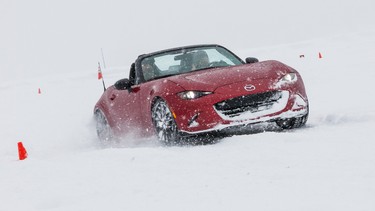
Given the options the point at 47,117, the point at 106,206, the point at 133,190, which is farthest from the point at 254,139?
the point at 47,117

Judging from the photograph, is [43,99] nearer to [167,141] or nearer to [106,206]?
[167,141]

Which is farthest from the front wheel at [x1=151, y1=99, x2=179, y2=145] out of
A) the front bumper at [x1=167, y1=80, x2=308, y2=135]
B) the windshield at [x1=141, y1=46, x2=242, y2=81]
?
the windshield at [x1=141, y1=46, x2=242, y2=81]

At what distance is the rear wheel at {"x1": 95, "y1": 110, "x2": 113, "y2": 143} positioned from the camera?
9977 millimetres

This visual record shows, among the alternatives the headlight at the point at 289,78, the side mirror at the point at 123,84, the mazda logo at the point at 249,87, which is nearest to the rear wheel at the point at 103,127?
the side mirror at the point at 123,84

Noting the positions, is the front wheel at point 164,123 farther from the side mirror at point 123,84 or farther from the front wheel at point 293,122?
the front wheel at point 293,122

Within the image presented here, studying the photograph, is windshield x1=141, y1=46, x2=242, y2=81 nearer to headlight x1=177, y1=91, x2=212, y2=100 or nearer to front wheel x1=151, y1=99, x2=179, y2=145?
front wheel x1=151, y1=99, x2=179, y2=145

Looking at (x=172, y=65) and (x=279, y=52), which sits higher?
(x=172, y=65)

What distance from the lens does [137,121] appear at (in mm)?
8758

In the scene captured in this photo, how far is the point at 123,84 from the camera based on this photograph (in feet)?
29.2

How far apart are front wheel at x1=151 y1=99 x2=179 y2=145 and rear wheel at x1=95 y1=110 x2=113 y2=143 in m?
1.97

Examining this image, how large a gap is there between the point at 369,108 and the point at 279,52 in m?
23.2


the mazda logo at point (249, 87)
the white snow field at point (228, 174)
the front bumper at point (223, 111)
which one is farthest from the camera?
the mazda logo at point (249, 87)

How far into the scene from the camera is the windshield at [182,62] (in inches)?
350

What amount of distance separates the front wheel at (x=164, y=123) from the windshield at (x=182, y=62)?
2.76 feet
